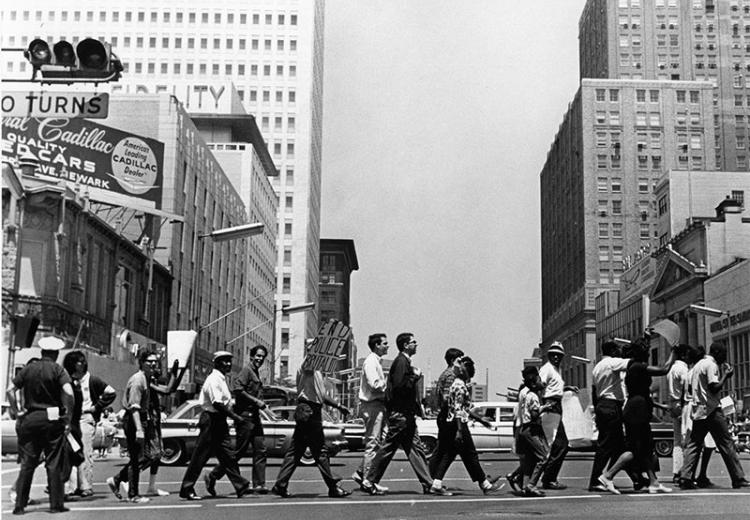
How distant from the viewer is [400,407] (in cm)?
1165

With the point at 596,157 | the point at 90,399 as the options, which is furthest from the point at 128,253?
the point at 596,157

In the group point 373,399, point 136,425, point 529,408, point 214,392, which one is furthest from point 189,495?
point 529,408

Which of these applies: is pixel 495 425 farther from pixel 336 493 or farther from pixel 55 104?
pixel 55 104

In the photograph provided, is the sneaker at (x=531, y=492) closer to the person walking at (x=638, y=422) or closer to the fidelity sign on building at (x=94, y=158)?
the person walking at (x=638, y=422)

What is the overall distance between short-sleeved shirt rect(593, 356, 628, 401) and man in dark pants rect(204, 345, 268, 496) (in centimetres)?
405

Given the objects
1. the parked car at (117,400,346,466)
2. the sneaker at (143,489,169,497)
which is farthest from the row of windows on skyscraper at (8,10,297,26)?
the parked car at (117,400,346,466)

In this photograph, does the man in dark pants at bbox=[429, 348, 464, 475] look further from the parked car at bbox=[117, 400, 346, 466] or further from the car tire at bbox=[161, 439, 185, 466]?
the car tire at bbox=[161, 439, 185, 466]

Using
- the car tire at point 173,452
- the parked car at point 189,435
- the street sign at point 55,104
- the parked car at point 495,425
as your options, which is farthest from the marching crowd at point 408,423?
the parked car at point 495,425

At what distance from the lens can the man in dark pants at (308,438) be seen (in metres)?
11.7

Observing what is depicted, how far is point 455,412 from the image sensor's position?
11812mm

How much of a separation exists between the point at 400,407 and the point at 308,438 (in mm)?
1121

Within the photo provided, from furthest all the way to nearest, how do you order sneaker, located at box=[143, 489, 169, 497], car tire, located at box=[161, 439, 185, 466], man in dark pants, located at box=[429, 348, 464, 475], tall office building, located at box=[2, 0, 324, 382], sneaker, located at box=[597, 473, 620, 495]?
car tire, located at box=[161, 439, 185, 466] → tall office building, located at box=[2, 0, 324, 382] → sneaker, located at box=[143, 489, 169, 497] → man in dark pants, located at box=[429, 348, 464, 475] → sneaker, located at box=[597, 473, 620, 495]

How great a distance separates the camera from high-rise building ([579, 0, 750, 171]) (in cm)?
13175

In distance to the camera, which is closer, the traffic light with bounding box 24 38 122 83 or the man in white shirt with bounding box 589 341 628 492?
the traffic light with bounding box 24 38 122 83
